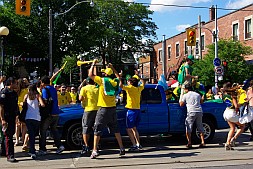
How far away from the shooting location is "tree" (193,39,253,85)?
971 inches

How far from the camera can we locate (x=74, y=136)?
9.30 metres

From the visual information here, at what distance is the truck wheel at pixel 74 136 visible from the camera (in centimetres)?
923

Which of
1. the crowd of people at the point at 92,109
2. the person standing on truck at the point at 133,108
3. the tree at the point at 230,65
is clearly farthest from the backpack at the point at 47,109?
the tree at the point at 230,65

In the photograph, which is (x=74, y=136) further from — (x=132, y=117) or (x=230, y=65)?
(x=230, y=65)

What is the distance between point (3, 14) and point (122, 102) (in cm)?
2785

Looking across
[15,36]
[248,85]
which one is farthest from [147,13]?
[248,85]

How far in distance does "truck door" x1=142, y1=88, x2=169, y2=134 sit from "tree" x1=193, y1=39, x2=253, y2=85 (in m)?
15.8

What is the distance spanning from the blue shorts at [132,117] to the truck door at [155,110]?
2.19 ft

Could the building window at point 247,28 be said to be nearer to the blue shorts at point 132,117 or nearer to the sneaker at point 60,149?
the blue shorts at point 132,117

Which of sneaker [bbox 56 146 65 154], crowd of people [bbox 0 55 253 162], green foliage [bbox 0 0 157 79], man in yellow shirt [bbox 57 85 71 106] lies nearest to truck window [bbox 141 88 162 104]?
crowd of people [bbox 0 55 253 162]

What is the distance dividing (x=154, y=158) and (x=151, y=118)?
1588 mm

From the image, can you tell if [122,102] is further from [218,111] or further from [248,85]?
[248,85]

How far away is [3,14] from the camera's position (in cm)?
3391

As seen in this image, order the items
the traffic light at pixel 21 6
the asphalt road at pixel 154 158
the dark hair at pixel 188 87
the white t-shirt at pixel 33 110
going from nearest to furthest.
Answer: the asphalt road at pixel 154 158
the white t-shirt at pixel 33 110
the dark hair at pixel 188 87
the traffic light at pixel 21 6
